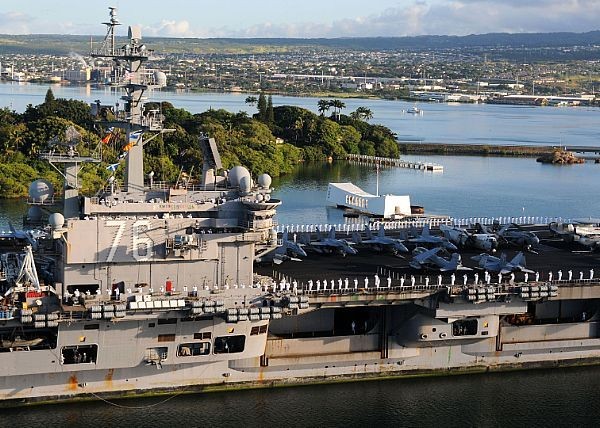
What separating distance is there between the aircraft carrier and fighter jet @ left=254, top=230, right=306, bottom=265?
0.93 metres

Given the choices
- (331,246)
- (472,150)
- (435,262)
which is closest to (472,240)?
(435,262)

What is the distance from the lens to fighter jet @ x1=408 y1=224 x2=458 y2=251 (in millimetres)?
36375

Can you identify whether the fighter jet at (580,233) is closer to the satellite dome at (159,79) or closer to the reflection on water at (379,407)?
the reflection on water at (379,407)

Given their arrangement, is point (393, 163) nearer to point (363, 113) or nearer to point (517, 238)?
point (363, 113)

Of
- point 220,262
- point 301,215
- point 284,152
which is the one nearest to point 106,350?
point 220,262

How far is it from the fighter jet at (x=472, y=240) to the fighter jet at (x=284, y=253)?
6.92m

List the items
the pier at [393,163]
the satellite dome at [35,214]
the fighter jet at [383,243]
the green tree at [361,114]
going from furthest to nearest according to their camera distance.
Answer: the green tree at [361,114] < the pier at [393,163] < the fighter jet at [383,243] < the satellite dome at [35,214]

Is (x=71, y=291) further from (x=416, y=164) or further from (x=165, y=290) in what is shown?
(x=416, y=164)

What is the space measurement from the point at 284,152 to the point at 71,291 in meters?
65.9

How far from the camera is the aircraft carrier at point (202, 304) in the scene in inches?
1017

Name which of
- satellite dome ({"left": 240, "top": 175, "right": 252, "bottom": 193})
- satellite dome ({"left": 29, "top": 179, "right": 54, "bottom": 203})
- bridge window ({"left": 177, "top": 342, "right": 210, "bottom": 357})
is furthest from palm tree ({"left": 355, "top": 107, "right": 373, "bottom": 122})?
bridge window ({"left": 177, "top": 342, "right": 210, "bottom": 357})

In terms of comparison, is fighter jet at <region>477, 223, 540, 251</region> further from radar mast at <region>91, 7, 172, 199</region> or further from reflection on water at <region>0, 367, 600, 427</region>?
radar mast at <region>91, 7, 172, 199</region>

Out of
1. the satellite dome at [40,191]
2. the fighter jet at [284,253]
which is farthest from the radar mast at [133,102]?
the fighter jet at [284,253]

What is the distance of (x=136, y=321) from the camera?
26.1 meters
